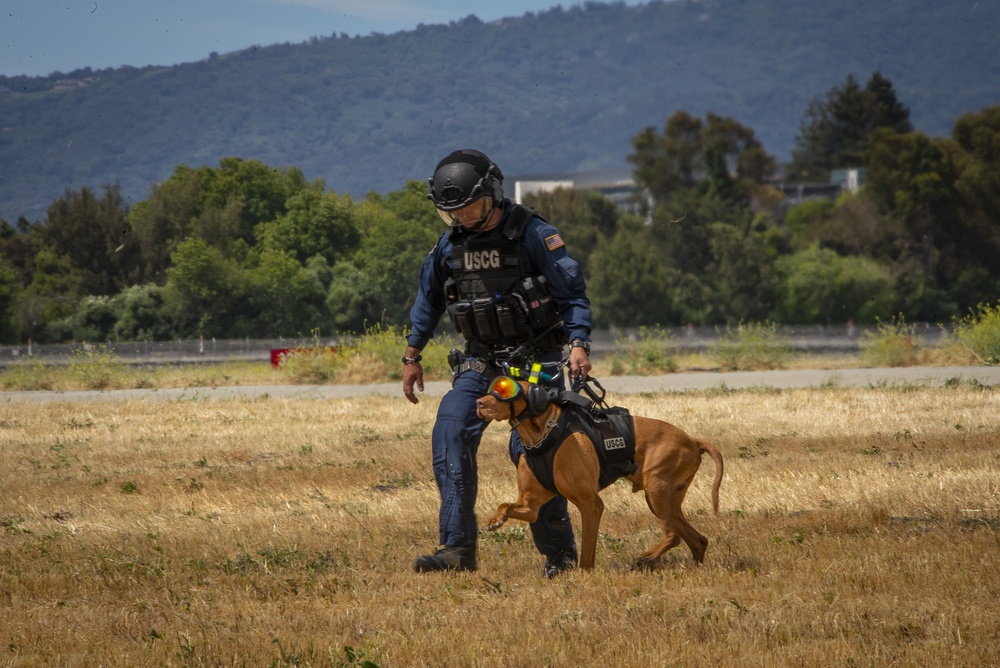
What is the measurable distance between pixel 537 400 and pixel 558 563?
108 cm

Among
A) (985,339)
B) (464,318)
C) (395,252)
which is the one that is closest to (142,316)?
(395,252)

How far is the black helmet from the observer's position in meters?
6.12

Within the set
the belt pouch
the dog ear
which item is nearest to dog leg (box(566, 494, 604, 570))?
the dog ear

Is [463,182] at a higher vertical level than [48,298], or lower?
higher

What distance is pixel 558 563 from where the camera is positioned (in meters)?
6.20

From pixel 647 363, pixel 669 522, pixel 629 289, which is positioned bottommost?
pixel 647 363

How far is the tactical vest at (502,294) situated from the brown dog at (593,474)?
0.64m

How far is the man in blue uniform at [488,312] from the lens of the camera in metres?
6.17

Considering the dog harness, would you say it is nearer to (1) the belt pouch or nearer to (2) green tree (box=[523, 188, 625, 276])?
(1) the belt pouch

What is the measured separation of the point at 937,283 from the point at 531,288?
61.8 metres

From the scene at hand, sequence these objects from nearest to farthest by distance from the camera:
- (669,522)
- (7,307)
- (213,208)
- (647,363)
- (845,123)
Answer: (669,522), (647,363), (7,307), (213,208), (845,123)

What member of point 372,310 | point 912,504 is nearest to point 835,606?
point 912,504

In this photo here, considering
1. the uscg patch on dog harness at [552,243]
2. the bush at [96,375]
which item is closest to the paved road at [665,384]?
the bush at [96,375]

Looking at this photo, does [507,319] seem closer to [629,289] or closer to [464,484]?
[464,484]
